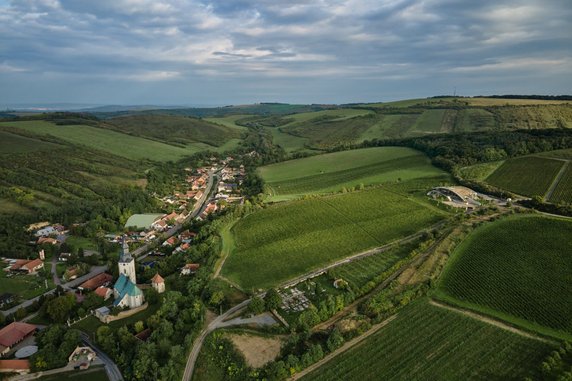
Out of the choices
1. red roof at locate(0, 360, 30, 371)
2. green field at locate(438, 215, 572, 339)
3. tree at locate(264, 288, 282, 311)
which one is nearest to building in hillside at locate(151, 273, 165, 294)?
tree at locate(264, 288, 282, 311)

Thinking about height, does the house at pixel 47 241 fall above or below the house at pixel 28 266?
above

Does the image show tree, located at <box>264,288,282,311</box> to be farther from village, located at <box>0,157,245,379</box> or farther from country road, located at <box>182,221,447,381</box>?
village, located at <box>0,157,245,379</box>

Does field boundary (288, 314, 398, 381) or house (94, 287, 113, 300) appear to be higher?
field boundary (288, 314, 398, 381)

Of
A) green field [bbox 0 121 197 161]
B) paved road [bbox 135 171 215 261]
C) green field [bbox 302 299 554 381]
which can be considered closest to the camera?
green field [bbox 302 299 554 381]

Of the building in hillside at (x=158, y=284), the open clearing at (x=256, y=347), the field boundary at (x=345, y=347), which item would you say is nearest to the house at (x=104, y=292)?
the building in hillside at (x=158, y=284)

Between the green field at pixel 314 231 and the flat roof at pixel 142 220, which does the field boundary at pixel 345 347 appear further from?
the flat roof at pixel 142 220
